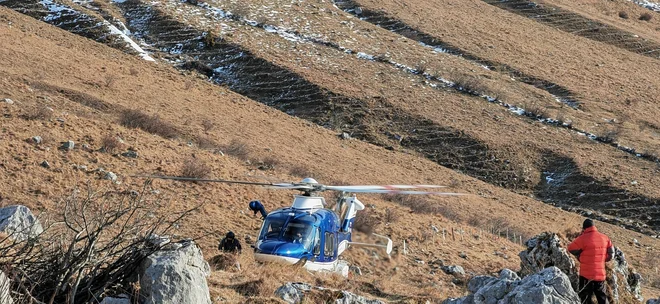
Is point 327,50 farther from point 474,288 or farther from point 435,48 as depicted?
point 474,288

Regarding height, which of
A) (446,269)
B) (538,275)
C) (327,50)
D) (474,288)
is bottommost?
(327,50)

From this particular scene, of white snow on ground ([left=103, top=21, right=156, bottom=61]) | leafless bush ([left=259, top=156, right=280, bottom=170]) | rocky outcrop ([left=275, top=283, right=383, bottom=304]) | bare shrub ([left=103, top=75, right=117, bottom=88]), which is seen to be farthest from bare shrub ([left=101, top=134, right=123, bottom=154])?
white snow on ground ([left=103, top=21, right=156, bottom=61])

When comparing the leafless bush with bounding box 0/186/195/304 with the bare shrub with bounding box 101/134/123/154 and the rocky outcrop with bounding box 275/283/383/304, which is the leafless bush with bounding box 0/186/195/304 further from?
the bare shrub with bounding box 101/134/123/154

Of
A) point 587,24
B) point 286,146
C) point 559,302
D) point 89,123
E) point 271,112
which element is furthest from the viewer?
point 587,24

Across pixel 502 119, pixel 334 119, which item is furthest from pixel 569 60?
pixel 334 119

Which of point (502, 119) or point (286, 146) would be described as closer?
point (286, 146)

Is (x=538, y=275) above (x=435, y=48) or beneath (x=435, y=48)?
above

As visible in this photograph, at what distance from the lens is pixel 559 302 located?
28.6 ft

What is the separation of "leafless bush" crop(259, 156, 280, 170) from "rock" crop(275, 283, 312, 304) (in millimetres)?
11827

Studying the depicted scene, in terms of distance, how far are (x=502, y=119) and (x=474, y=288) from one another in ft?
80.1

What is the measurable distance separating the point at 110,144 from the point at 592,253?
1200cm

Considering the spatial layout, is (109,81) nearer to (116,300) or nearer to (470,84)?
(470,84)

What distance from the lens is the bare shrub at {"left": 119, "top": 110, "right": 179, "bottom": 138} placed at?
2328 centimetres

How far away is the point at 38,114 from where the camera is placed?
2009cm
